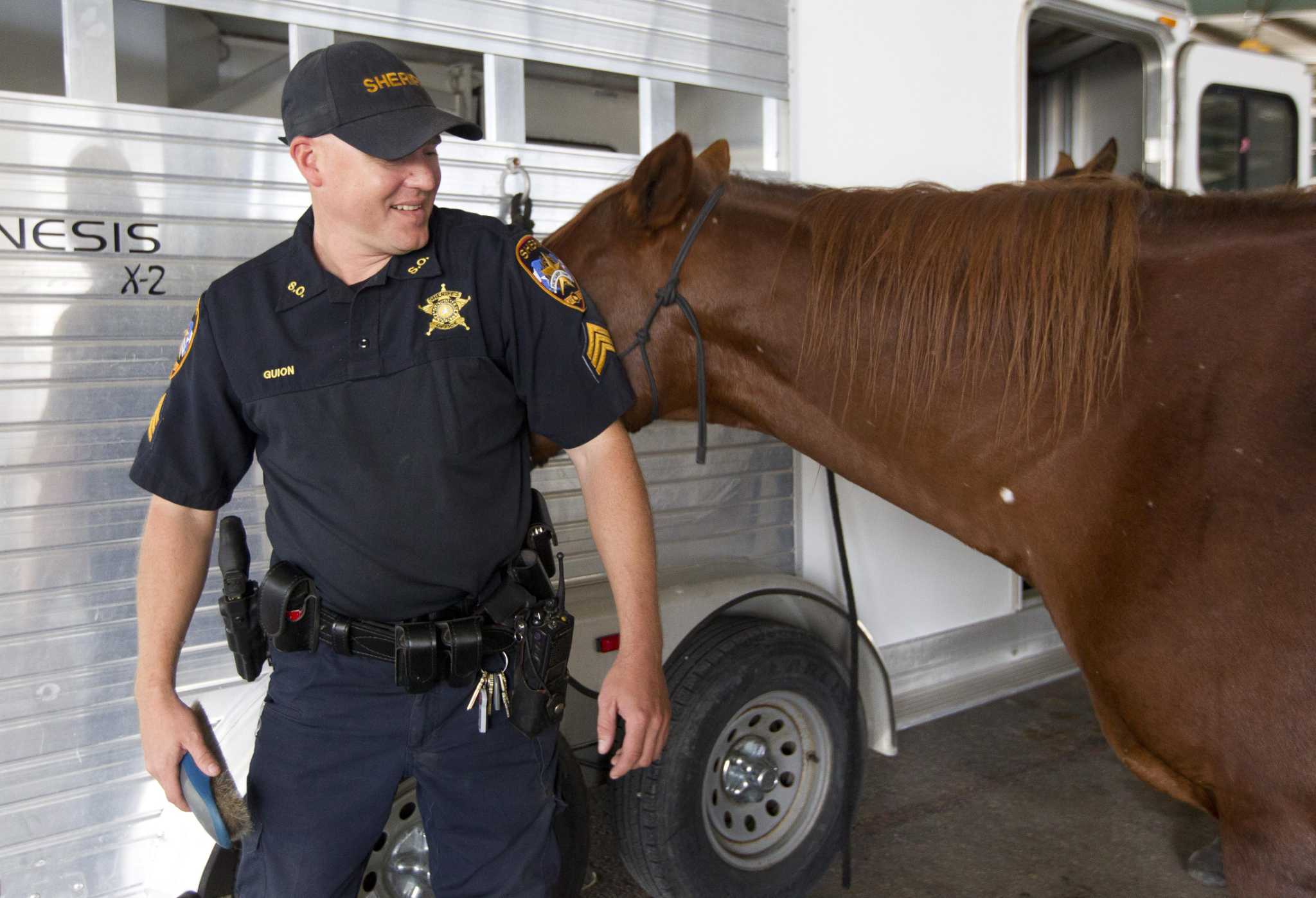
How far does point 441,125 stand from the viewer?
1.51 metres

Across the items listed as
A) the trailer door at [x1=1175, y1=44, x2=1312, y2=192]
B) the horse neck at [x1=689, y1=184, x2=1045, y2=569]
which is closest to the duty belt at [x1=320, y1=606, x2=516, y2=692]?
the horse neck at [x1=689, y1=184, x2=1045, y2=569]

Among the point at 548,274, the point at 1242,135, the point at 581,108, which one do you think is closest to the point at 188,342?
the point at 548,274

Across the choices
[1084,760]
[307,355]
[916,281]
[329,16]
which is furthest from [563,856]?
[1084,760]

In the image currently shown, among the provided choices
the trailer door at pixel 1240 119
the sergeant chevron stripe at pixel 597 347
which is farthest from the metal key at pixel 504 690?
the trailer door at pixel 1240 119

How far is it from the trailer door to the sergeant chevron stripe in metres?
3.43

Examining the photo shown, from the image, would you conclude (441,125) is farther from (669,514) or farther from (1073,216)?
(669,514)

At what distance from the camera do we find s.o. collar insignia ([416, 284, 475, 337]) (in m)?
1.59

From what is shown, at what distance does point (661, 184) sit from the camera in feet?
6.60

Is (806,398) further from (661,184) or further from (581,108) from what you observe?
(581,108)

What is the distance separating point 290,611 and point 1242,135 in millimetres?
4489

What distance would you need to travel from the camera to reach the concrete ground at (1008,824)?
9.64 feet

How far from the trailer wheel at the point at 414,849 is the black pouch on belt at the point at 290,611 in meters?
0.83

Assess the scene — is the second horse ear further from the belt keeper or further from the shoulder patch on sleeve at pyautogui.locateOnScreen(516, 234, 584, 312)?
the belt keeper

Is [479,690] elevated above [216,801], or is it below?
above
